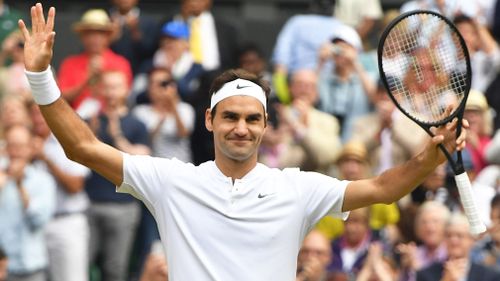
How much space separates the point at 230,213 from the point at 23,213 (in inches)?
215

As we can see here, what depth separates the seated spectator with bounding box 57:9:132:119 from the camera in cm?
1370

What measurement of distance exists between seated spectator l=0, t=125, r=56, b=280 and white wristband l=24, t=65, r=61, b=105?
543cm

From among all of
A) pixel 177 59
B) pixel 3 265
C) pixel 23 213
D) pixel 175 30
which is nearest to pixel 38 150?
pixel 23 213

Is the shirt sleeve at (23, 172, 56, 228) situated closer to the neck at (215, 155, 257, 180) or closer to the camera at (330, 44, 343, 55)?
the camera at (330, 44, 343, 55)

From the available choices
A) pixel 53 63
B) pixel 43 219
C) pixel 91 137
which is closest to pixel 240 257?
pixel 91 137

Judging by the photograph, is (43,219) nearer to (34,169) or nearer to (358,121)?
(34,169)

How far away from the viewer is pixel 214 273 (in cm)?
695

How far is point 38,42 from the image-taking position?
6.88 meters

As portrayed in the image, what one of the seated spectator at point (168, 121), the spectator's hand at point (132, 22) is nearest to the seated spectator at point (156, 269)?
the seated spectator at point (168, 121)

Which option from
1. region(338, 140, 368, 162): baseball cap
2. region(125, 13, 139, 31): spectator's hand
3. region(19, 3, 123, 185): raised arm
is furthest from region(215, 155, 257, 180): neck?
region(125, 13, 139, 31): spectator's hand

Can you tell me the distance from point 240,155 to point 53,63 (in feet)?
30.1

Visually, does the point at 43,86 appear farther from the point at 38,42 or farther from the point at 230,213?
the point at 230,213

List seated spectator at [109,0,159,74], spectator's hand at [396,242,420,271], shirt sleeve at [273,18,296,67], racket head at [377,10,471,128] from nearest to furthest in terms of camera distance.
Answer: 1. racket head at [377,10,471,128]
2. spectator's hand at [396,242,420,271]
3. shirt sleeve at [273,18,296,67]
4. seated spectator at [109,0,159,74]

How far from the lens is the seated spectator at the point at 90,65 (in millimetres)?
13703
